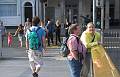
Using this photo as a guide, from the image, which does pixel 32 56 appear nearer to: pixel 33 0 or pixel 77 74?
pixel 77 74

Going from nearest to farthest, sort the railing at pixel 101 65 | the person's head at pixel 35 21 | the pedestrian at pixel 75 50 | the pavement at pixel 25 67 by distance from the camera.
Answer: the railing at pixel 101 65 < the pedestrian at pixel 75 50 < the person's head at pixel 35 21 < the pavement at pixel 25 67

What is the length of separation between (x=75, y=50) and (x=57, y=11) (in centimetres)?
4409

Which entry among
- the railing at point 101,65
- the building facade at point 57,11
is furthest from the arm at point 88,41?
the building facade at point 57,11

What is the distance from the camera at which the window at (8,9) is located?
5403 cm

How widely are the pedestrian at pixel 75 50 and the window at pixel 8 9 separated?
4444 cm

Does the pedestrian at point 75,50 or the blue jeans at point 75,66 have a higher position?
the pedestrian at point 75,50

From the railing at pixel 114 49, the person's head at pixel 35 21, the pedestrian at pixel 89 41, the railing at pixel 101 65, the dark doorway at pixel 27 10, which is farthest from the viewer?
the dark doorway at pixel 27 10

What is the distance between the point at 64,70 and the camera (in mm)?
15633

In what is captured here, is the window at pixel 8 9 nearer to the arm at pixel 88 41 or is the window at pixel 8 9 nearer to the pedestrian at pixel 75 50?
the arm at pixel 88 41

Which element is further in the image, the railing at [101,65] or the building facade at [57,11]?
the building facade at [57,11]

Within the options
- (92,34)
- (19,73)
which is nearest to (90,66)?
(92,34)

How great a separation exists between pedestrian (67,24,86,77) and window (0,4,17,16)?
4444cm

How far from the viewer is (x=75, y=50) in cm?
988

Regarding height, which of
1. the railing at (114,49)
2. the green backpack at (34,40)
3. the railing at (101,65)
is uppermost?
the green backpack at (34,40)
